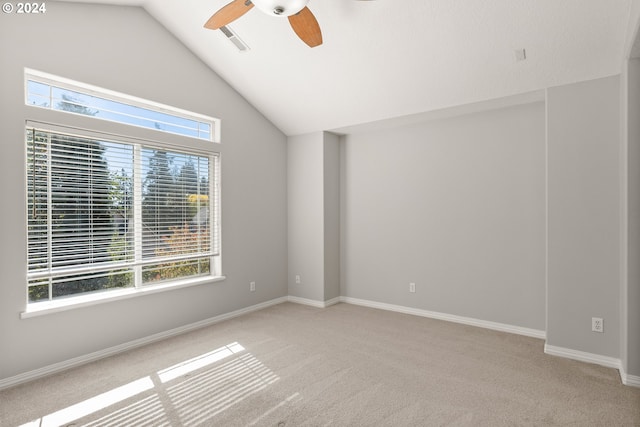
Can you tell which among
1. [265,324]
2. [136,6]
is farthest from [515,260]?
[136,6]

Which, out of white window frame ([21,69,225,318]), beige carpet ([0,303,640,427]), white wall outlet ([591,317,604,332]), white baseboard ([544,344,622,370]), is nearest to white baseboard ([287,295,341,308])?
beige carpet ([0,303,640,427])

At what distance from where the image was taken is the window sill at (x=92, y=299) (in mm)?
2789

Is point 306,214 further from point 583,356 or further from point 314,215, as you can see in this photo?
point 583,356

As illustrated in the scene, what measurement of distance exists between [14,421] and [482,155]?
177 inches

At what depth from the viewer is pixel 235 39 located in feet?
11.6

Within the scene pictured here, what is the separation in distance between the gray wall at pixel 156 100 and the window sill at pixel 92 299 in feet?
0.19

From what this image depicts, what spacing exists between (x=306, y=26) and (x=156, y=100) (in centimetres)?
193

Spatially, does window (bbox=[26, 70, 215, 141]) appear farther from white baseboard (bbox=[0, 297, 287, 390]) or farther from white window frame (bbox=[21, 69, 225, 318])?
white baseboard (bbox=[0, 297, 287, 390])

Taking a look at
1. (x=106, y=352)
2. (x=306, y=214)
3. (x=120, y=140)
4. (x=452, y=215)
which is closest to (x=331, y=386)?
(x=106, y=352)

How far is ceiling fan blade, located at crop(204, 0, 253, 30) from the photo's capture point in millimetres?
2260

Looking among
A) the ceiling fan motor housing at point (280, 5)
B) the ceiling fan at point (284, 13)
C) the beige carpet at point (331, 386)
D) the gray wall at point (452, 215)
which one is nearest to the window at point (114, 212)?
the beige carpet at point (331, 386)

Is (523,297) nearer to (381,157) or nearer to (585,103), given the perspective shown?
(585,103)

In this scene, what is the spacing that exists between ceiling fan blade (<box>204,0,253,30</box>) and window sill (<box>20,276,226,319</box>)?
245 cm

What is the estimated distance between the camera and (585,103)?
9.95 ft
